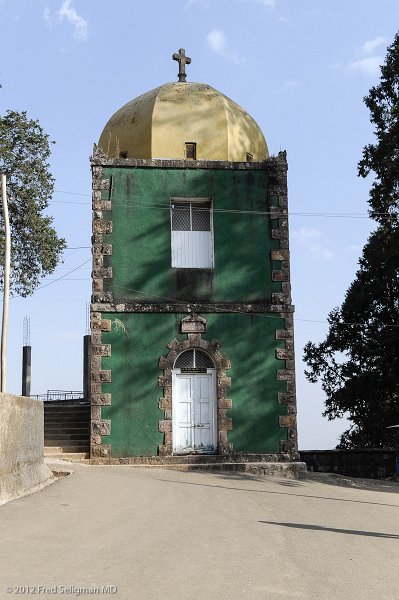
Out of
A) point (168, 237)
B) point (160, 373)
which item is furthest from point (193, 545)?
point (168, 237)

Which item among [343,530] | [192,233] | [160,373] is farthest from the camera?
[192,233]

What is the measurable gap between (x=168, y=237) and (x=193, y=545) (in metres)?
Result: 11.1

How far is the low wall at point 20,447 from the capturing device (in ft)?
29.1

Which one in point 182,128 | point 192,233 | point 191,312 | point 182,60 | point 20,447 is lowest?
point 20,447

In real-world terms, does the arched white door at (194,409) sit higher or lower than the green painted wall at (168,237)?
lower

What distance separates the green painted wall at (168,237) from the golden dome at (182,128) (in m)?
1.27

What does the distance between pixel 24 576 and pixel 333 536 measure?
370cm

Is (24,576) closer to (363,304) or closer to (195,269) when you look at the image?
(195,269)

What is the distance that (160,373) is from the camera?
1664 cm

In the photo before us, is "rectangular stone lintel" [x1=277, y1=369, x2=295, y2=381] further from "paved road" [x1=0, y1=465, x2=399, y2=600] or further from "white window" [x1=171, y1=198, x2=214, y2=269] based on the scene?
"paved road" [x1=0, y1=465, x2=399, y2=600]

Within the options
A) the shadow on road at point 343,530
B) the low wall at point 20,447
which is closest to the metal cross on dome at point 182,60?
the low wall at point 20,447

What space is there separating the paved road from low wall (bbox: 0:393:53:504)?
0.79 feet

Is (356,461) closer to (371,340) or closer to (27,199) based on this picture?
(371,340)

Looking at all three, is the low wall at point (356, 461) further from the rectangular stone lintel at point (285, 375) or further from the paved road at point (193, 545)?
the paved road at point (193, 545)
